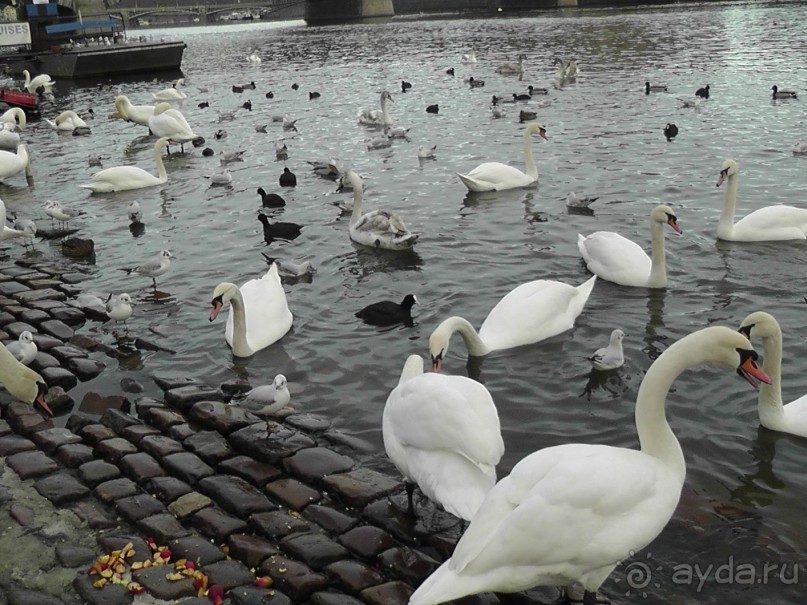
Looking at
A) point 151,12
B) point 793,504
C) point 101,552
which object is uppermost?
point 151,12

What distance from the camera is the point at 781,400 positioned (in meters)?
7.16

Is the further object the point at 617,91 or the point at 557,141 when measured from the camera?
the point at 617,91

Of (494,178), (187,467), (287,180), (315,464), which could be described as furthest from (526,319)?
(287,180)

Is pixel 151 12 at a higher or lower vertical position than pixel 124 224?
higher

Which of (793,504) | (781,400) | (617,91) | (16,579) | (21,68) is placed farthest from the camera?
(21,68)

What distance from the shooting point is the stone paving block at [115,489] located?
591 cm

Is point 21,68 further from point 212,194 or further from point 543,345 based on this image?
point 543,345

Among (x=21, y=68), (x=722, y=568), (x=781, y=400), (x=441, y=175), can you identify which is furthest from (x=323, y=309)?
(x=21, y=68)

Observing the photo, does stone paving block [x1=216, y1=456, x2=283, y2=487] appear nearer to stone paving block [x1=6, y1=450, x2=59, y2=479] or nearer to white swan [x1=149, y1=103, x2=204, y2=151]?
stone paving block [x1=6, y1=450, x2=59, y2=479]

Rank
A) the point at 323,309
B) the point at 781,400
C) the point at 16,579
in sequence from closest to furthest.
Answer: the point at 16,579, the point at 781,400, the point at 323,309

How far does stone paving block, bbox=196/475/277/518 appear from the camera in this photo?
5.84 meters

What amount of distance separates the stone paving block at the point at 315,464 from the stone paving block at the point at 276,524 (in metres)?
0.58

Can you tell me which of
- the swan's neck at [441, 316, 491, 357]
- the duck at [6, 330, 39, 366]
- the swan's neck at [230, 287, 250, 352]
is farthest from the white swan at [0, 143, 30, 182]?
the swan's neck at [441, 316, 491, 357]

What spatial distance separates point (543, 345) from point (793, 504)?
3.27m
